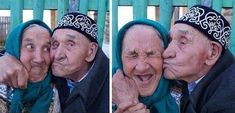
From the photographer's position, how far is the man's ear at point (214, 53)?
6.64 feet

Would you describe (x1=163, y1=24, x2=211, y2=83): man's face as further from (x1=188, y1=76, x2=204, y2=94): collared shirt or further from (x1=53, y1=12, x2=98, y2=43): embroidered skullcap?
(x1=53, y1=12, x2=98, y2=43): embroidered skullcap

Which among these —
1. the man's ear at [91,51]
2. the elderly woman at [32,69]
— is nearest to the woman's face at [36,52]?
the elderly woman at [32,69]

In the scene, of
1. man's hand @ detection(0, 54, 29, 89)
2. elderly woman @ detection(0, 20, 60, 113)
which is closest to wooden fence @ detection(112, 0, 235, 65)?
elderly woman @ detection(0, 20, 60, 113)

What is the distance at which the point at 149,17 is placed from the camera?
6.90 feet

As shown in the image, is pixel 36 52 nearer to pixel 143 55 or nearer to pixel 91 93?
pixel 91 93

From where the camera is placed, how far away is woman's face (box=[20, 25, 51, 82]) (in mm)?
2104

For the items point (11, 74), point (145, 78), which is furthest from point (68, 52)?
point (145, 78)

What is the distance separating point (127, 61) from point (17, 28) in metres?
0.60

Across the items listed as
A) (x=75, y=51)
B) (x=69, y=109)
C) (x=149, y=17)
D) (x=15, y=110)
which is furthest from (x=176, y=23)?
(x=15, y=110)

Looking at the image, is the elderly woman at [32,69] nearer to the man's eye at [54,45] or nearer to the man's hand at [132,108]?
the man's eye at [54,45]

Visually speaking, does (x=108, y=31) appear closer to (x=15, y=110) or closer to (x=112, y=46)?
(x=112, y=46)

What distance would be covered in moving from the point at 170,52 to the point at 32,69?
727 mm

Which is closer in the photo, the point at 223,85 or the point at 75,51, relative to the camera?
the point at 223,85

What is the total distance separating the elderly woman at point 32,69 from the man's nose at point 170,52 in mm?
611
